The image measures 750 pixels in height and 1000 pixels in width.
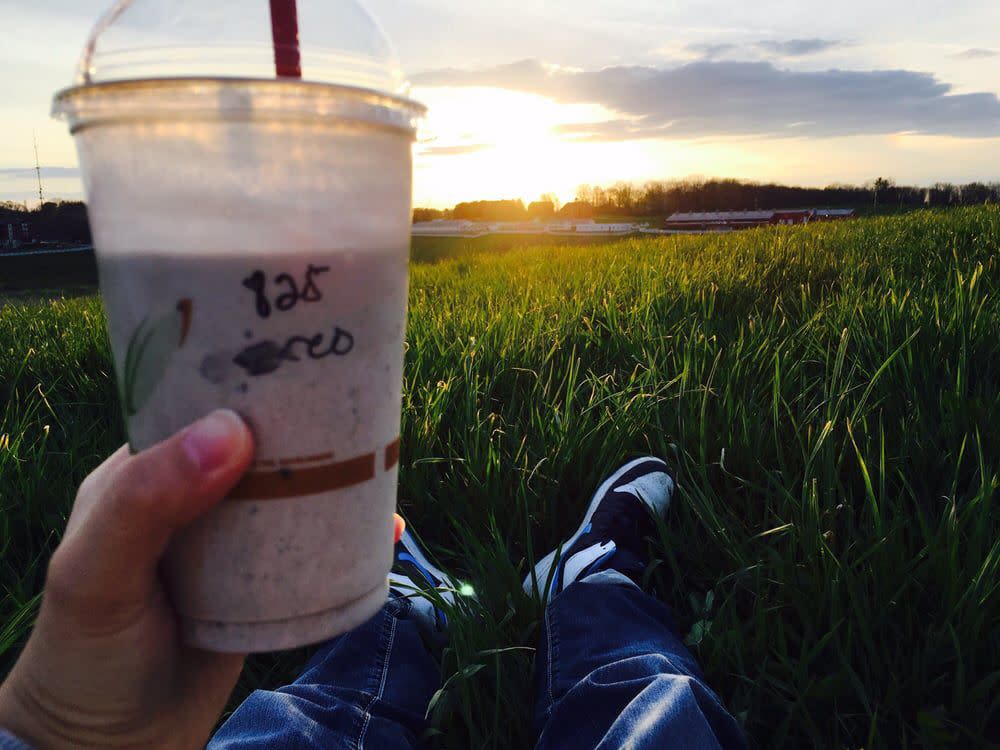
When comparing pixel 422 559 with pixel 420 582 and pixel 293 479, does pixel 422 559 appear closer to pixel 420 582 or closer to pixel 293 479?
pixel 420 582

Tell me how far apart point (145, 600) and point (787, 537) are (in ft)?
4.04

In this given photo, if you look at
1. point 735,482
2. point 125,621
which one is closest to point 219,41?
point 125,621

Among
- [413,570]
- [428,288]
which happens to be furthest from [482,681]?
[428,288]

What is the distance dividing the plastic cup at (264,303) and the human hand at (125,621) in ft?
0.13

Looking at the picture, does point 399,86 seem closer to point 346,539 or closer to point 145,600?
point 346,539

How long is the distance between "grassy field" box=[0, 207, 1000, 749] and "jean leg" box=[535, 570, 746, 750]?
2.3 inches

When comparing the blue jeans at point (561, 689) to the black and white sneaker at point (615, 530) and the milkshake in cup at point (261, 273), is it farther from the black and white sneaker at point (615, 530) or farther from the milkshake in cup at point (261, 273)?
the milkshake in cup at point (261, 273)

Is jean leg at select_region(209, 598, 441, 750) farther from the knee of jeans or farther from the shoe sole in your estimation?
the knee of jeans

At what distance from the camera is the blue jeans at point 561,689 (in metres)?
1.16

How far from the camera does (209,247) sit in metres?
0.71

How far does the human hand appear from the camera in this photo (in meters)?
0.75

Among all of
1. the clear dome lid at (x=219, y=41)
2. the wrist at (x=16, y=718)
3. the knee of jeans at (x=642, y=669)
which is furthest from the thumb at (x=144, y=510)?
the knee of jeans at (x=642, y=669)

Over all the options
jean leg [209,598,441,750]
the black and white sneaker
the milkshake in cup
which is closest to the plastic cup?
the milkshake in cup

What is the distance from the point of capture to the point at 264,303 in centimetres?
72
